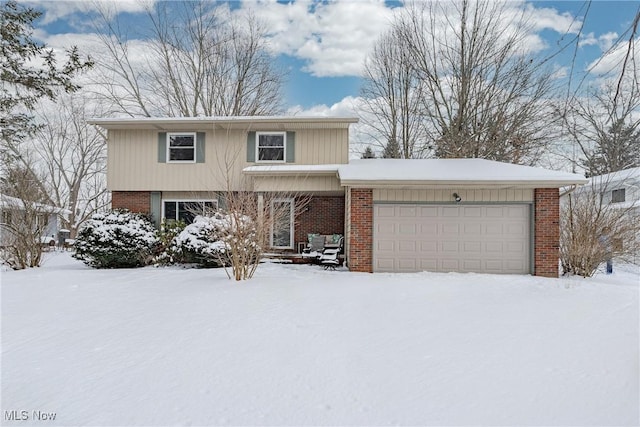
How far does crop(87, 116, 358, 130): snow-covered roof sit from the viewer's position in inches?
485

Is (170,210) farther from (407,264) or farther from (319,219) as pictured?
(407,264)

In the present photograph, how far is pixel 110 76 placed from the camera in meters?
20.2

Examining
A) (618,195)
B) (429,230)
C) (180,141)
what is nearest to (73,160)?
(180,141)

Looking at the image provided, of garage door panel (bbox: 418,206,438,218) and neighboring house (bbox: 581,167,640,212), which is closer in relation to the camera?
garage door panel (bbox: 418,206,438,218)

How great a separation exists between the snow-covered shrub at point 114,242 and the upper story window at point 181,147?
9.55ft

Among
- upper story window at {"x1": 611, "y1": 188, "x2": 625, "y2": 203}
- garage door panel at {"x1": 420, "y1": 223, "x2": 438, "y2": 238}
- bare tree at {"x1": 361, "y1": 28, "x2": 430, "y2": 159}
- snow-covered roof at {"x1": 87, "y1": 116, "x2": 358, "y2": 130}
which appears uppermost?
bare tree at {"x1": 361, "y1": 28, "x2": 430, "y2": 159}

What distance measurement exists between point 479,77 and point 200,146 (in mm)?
12961

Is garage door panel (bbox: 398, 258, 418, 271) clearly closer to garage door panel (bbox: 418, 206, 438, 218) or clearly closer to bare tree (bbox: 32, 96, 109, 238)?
garage door panel (bbox: 418, 206, 438, 218)

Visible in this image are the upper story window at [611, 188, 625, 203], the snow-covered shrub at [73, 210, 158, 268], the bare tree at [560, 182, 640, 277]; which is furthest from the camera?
the upper story window at [611, 188, 625, 203]

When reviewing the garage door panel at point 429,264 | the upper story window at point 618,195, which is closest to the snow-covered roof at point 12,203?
the garage door panel at point 429,264

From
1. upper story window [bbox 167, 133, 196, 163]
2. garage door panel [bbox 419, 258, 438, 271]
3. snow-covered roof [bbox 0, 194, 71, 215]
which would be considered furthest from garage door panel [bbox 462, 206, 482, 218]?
snow-covered roof [bbox 0, 194, 71, 215]

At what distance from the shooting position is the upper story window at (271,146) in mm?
13336

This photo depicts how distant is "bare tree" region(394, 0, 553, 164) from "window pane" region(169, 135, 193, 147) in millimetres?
11654

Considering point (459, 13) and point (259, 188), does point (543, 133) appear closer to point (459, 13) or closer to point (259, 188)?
point (459, 13)
